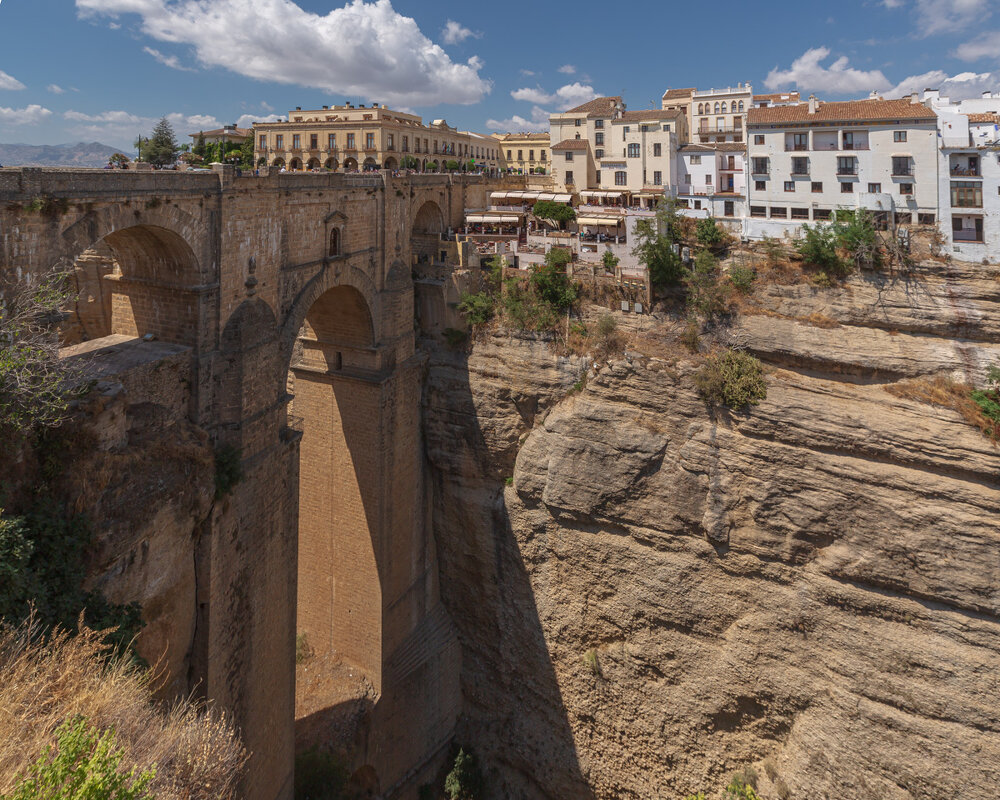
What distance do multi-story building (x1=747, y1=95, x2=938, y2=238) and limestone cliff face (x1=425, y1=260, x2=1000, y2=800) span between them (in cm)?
369

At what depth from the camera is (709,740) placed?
17.7m

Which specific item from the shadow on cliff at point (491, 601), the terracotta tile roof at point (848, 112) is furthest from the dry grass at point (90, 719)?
the terracotta tile roof at point (848, 112)

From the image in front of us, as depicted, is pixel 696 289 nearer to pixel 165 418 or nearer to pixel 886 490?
pixel 886 490

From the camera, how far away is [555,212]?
25.7 metres

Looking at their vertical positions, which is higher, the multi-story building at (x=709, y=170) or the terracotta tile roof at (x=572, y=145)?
the terracotta tile roof at (x=572, y=145)

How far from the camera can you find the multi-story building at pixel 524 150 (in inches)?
1977

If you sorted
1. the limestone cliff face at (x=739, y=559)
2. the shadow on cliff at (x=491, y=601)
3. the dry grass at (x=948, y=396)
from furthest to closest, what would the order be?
the shadow on cliff at (x=491, y=601), the dry grass at (x=948, y=396), the limestone cliff face at (x=739, y=559)

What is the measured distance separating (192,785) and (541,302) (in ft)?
52.8

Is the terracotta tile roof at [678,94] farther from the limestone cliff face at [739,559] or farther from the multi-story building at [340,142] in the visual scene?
the limestone cliff face at [739,559]

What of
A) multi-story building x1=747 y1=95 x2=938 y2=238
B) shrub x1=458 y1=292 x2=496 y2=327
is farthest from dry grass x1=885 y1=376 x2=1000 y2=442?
shrub x1=458 y1=292 x2=496 y2=327

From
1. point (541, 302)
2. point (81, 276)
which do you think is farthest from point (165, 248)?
point (541, 302)

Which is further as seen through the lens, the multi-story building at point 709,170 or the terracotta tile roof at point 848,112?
the multi-story building at point 709,170

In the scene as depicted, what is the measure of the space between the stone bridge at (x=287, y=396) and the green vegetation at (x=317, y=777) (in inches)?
41.3

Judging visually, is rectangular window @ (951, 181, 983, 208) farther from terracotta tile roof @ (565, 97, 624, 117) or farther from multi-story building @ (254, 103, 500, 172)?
multi-story building @ (254, 103, 500, 172)
